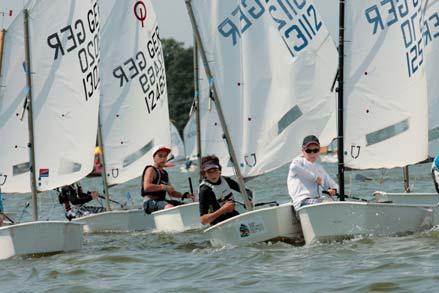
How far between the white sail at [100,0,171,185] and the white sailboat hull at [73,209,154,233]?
9.30ft

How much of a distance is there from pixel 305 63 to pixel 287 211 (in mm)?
3972

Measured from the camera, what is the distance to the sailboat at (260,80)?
15.7 m

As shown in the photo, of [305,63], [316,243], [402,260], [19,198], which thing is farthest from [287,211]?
[19,198]

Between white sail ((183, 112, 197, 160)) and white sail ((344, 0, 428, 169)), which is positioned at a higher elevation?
white sail ((183, 112, 197, 160))

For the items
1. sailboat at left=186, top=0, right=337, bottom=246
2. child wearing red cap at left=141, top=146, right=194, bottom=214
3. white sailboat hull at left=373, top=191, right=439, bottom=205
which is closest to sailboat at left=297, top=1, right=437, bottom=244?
sailboat at left=186, top=0, right=337, bottom=246

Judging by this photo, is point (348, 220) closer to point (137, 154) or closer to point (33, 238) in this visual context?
point (33, 238)

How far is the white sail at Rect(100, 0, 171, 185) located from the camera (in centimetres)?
2097

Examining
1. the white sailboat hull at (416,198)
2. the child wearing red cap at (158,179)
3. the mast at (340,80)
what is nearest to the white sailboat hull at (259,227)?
the mast at (340,80)

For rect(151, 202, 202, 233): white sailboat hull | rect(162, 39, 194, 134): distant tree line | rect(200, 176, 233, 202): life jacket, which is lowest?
rect(151, 202, 202, 233): white sailboat hull

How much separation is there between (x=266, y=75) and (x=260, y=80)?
118 millimetres

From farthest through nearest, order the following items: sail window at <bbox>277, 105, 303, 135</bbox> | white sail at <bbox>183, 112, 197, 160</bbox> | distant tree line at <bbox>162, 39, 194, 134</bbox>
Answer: distant tree line at <bbox>162, 39, 194, 134</bbox> < white sail at <bbox>183, 112, 197, 160</bbox> < sail window at <bbox>277, 105, 303, 135</bbox>

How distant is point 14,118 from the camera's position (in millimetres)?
14859

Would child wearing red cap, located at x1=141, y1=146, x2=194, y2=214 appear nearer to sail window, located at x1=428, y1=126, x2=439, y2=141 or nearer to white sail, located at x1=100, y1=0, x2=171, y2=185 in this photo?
sail window, located at x1=428, y1=126, x2=439, y2=141

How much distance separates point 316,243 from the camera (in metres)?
13.0
